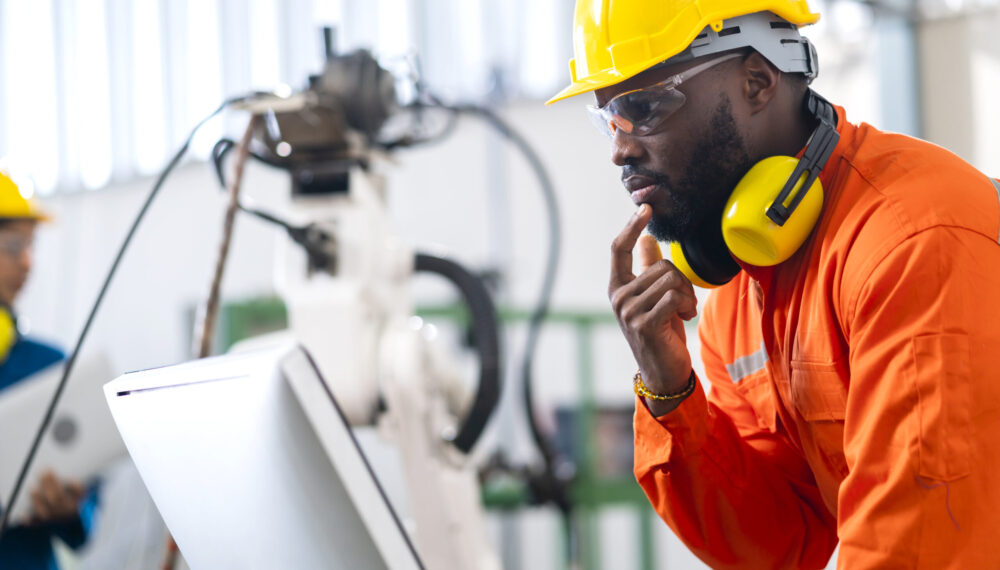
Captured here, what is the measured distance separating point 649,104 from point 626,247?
0.17m

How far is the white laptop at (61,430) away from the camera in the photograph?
1.96 meters

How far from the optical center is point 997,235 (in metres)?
0.84

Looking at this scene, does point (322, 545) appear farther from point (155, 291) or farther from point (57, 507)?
point (155, 291)

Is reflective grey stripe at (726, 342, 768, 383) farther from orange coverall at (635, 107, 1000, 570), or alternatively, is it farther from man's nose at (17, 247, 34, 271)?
man's nose at (17, 247, 34, 271)

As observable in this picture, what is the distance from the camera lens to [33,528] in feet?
6.88

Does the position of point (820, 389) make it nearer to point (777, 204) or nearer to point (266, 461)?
point (777, 204)

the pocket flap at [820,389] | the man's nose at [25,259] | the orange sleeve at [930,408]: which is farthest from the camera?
the man's nose at [25,259]

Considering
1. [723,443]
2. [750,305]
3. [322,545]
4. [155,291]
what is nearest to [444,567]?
[723,443]

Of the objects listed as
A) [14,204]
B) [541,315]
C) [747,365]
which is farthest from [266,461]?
[14,204]

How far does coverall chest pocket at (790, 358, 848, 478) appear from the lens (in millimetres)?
951

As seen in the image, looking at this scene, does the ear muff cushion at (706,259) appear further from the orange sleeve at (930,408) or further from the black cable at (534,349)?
the black cable at (534,349)

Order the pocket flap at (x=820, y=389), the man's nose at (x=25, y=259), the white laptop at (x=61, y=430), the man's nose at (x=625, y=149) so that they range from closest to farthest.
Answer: the pocket flap at (x=820, y=389), the man's nose at (x=625, y=149), the white laptop at (x=61, y=430), the man's nose at (x=25, y=259)

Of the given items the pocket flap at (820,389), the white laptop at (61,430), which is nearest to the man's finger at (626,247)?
the pocket flap at (820,389)

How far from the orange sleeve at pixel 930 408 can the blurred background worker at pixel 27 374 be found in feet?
5.85
